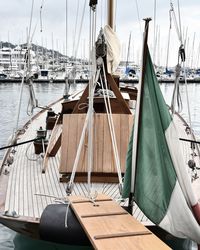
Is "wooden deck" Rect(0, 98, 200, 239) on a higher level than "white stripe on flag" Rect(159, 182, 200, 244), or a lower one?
lower

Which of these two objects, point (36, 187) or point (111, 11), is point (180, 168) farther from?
point (111, 11)

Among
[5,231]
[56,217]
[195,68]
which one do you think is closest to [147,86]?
[56,217]

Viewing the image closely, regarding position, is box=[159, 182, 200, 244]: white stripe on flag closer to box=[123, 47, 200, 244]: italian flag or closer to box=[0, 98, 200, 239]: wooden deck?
box=[123, 47, 200, 244]: italian flag

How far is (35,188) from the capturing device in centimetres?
785

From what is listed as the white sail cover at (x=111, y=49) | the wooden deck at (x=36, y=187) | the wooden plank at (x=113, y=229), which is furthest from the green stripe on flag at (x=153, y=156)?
the white sail cover at (x=111, y=49)

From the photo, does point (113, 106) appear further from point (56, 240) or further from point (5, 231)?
point (56, 240)

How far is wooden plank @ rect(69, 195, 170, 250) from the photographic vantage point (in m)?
4.89

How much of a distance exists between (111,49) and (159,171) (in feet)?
14.8

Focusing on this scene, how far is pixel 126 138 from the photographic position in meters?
8.68

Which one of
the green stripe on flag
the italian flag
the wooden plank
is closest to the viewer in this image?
the wooden plank

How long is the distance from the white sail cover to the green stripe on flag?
3.81 metres

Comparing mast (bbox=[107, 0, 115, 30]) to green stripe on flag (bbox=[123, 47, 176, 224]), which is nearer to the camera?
green stripe on flag (bbox=[123, 47, 176, 224])

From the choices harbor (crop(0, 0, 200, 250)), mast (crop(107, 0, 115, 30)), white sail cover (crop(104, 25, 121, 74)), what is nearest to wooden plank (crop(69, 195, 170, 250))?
harbor (crop(0, 0, 200, 250))

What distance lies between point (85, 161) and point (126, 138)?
1.00 meters
